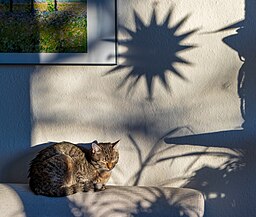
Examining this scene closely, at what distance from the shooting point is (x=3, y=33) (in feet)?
8.42

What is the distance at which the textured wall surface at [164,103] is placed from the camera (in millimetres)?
2480

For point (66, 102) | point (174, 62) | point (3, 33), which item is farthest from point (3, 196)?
point (174, 62)

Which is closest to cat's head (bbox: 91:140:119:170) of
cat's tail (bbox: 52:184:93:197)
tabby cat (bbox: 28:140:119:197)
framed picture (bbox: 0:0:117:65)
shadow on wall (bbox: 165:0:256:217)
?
tabby cat (bbox: 28:140:119:197)

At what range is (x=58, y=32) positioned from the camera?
254cm

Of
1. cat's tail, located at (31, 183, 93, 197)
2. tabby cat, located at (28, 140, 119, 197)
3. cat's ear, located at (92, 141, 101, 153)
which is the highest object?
cat's ear, located at (92, 141, 101, 153)

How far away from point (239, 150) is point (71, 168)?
0.85 m

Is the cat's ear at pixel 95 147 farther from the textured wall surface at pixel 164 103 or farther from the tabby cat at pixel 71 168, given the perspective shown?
the textured wall surface at pixel 164 103

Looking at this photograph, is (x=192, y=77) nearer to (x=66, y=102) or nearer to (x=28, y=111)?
(x=66, y=102)

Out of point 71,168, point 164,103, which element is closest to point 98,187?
point 71,168

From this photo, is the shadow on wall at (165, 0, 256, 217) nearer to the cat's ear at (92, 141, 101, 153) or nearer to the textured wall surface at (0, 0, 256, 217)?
the textured wall surface at (0, 0, 256, 217)

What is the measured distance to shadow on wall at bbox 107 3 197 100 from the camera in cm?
250

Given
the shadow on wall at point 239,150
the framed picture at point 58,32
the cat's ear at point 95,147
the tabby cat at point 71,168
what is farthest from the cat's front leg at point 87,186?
the framed picture at point 58,32

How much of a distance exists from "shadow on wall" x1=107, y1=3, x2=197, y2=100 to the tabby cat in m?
0.38

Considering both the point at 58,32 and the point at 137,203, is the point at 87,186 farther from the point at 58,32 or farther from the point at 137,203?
the point at 58,32
